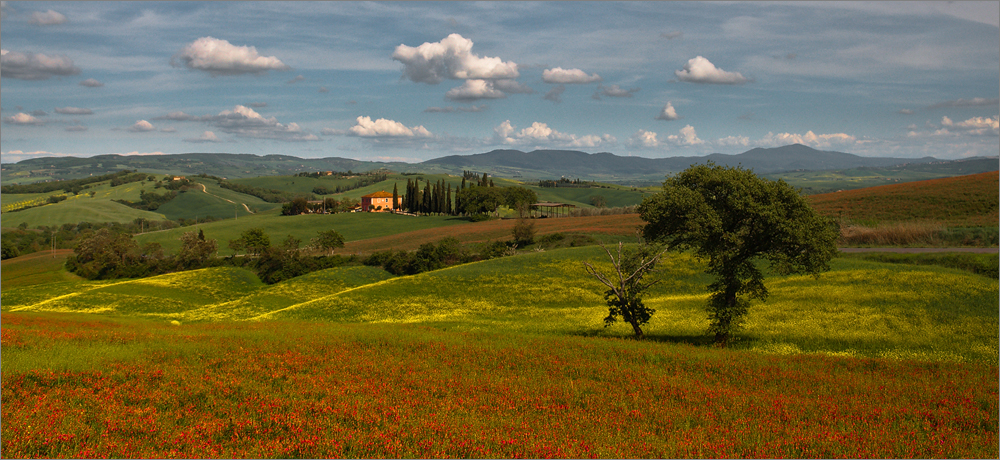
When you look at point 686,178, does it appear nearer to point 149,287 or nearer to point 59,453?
point 59,453

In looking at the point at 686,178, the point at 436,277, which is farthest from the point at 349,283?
the point at 686,178

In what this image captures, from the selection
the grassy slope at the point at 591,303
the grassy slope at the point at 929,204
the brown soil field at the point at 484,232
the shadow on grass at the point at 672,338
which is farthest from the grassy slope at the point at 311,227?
the shadow on grass at the point at 672,338

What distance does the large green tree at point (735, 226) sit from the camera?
2303cm

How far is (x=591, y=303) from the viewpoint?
4372 cm

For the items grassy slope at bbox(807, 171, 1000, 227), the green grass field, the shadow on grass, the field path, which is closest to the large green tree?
the shadow on grass

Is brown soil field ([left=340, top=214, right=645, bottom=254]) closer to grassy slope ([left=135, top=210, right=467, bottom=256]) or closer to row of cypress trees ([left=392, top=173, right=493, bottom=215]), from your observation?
grassy slope ([left=135, top=210, right=467, bottom=256])

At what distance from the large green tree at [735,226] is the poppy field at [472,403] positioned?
555 centimetres

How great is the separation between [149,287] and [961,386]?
232 ft

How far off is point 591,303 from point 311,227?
416 feet

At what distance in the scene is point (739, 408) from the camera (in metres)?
12.0

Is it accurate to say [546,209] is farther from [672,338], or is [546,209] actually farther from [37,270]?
[672,338]

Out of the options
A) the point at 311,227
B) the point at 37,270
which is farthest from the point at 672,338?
the point at 311,227

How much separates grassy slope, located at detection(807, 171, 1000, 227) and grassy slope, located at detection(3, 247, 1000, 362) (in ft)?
114

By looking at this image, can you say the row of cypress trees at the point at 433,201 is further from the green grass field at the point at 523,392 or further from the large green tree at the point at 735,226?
the large green tree at the point at 735,226
